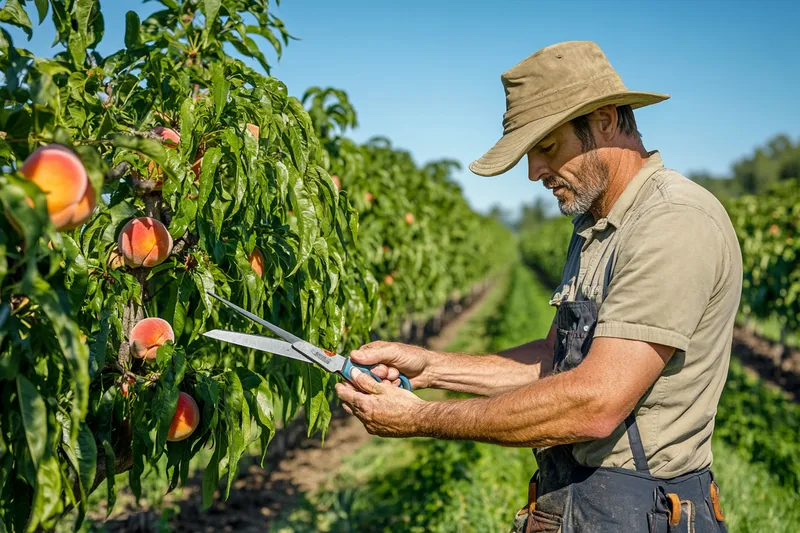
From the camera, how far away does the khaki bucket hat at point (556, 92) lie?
1886 mm

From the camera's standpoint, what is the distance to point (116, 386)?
70.9 inches

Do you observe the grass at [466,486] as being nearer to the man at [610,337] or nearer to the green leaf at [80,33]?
the man at [610,337]

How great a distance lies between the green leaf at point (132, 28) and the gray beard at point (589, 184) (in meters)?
1.47

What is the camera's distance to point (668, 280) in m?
1.65

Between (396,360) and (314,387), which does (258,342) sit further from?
(396,360)

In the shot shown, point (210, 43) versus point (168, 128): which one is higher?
point (210, 43)

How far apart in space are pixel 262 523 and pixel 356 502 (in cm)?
68

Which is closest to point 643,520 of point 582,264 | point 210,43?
point 582,264

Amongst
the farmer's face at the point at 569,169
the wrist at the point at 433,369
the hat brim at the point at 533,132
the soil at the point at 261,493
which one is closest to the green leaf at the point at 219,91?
the hat brim at the point at 533,132

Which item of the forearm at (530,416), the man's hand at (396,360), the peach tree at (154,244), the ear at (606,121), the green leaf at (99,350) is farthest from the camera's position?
the man's hand at (396,360)

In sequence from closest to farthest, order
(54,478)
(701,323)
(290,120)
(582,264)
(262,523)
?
1. (54,478)
2. (701,323)
3. (290,120)
4. (582,264)
5. (262,523)

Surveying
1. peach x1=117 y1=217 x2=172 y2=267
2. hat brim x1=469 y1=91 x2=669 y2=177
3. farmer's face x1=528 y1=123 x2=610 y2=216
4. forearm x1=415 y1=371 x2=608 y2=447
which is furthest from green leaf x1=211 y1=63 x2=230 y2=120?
forearm x1=415 y1=371 x2=608 y2=447

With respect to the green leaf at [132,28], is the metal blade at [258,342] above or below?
below

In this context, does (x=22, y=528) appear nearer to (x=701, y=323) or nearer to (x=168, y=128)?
(x=168, y=128)
